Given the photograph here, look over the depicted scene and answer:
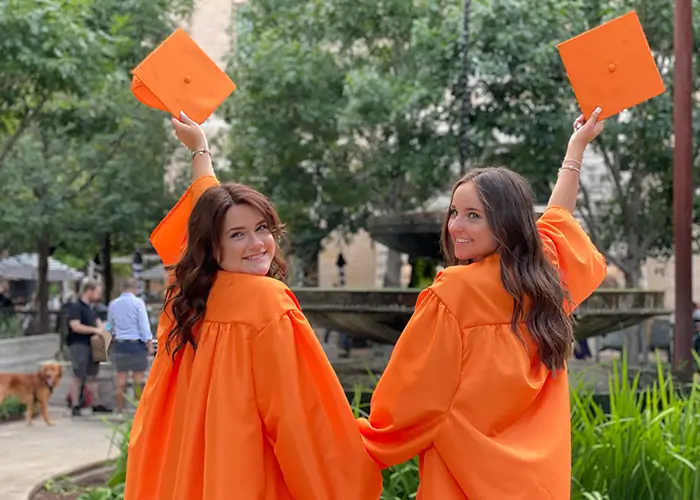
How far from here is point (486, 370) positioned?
8.48 ft

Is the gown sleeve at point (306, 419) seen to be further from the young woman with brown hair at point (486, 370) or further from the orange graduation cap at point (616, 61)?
the orange graduation cap at point (616, 61)

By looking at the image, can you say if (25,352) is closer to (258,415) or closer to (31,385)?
(31,385)

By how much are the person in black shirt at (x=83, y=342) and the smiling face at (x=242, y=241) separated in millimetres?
6786

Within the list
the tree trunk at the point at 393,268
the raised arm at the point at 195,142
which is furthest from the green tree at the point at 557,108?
the raised arm at the point at 195,142

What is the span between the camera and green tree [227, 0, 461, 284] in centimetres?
1505

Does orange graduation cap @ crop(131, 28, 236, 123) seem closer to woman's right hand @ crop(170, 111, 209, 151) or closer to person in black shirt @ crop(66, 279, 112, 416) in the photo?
woman's right hand @ crop(170, 111, 209, 151)

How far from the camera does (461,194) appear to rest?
9.14 ft

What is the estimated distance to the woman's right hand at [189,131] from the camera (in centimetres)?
319

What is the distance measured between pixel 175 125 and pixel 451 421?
4.45 ft

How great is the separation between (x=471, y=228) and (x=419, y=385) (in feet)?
1.55

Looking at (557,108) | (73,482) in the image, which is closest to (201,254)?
(73,482)

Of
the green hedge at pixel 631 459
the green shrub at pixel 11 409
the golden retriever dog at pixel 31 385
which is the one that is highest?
the green hedge at pixel 631 459

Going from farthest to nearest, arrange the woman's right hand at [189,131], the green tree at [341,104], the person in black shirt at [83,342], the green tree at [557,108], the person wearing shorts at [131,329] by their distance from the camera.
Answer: the green tree at [341,104]
the green tree at [557,108]
the person in black shirt at [83,342]
the person wearing shorts at [131,329]
the woman's right hand at [189,131]

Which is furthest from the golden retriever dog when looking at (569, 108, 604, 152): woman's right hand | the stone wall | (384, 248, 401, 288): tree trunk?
(384, 248, 401, 288): tree trunk
